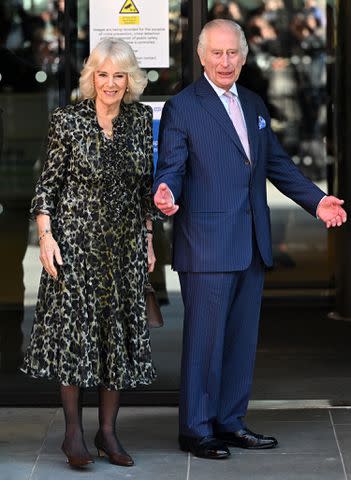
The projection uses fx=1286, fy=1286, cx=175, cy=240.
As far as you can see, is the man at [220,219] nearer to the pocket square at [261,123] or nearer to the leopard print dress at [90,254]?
the pocket square at [261,123]

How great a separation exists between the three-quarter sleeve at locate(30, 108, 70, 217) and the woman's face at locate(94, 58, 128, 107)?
0.61ft

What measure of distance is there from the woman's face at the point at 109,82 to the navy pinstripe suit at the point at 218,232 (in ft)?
1.06

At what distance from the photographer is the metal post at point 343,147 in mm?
9539

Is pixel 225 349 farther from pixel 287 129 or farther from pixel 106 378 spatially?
pixel 287 129

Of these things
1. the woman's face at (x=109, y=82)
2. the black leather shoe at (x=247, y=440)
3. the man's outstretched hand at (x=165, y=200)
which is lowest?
the black leather shoe at (x=247, y=440)

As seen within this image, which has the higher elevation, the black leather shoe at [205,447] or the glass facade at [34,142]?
the glass facade at [34,142]

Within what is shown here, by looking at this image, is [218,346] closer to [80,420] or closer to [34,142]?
[80,420]

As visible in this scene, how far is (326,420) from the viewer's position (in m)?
6.16

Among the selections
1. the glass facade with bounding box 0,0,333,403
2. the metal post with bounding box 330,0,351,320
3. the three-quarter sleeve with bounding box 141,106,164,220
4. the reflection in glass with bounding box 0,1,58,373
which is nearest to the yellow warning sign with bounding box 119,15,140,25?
the glass facade with bounding box 0,0,333,403

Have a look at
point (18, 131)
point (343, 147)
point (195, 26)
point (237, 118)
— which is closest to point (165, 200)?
point (237, 118)

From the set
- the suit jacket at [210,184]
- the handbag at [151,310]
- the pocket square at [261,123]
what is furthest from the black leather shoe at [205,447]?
the pocket square at [261,123]

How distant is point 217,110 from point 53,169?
0.75 metres

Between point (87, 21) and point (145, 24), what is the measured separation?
285 mm

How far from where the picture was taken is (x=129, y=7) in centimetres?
629
